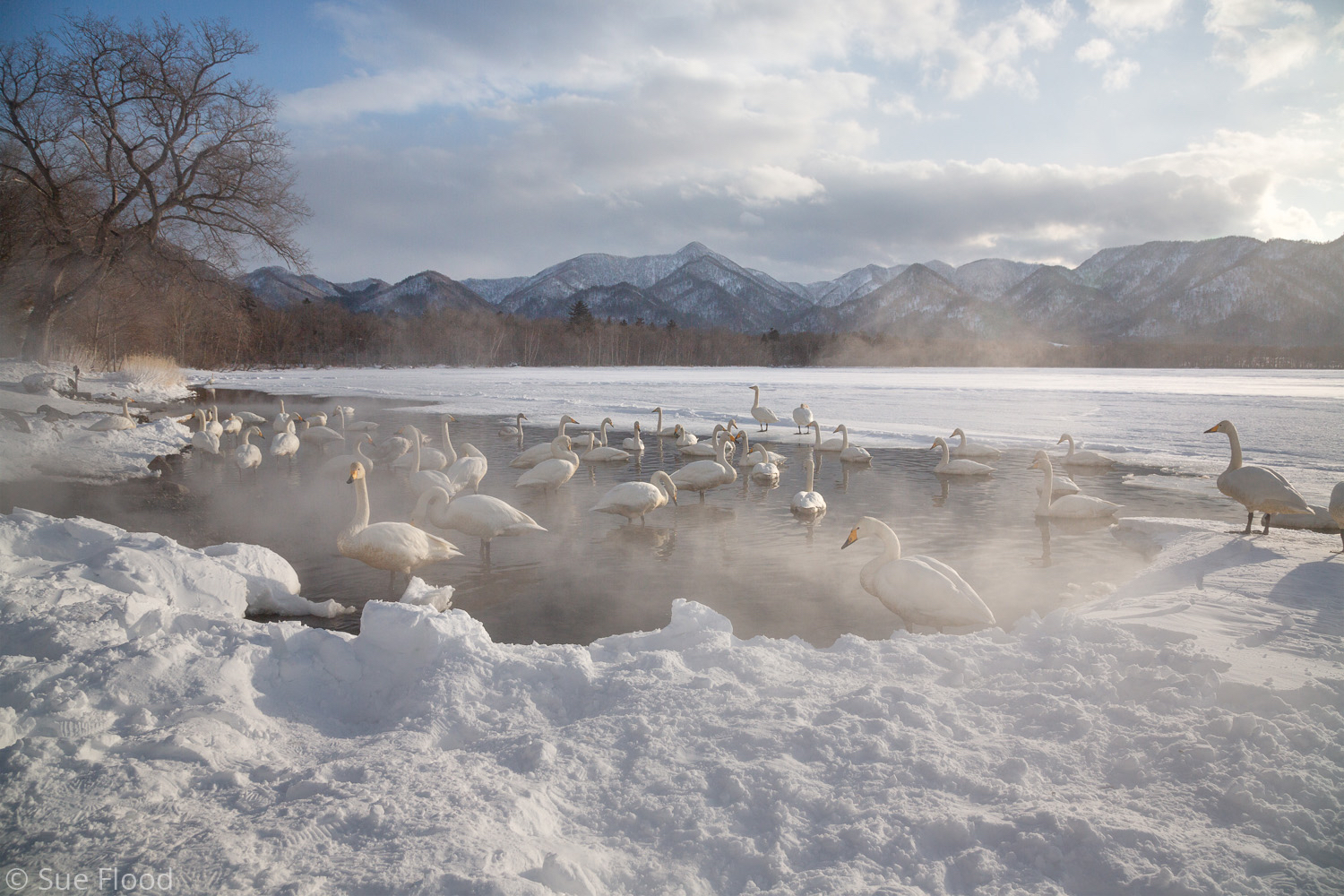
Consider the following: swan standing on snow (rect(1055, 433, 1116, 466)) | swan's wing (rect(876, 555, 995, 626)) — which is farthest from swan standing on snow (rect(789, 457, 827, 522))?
swan standing on snow (rect(1055, 433, 1116, 466))

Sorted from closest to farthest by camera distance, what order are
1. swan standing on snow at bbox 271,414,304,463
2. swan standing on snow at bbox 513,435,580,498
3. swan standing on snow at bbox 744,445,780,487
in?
1. swan standing on snow at bbox 513,435,580,498
2. swan standing on snow at bbox 744,445,780,487
3. swan standing on snow at bbox 271,414,304,463

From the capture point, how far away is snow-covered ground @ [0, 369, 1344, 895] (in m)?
2.48

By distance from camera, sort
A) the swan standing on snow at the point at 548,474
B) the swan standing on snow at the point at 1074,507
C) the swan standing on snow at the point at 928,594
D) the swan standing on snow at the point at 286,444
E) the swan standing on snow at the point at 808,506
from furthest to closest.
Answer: the swan standing on snow at the point at 286,444 < the swan standing on snow at the point at 548,474 < the swan standing on snow at the point at 808,506 < the swan standing on snow at the point at 1074,507 < the swan standing on snow at the point at 928,594

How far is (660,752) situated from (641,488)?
6.46 metres

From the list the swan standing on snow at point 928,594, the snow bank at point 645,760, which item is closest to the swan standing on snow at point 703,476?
the swan standing on snow at point 928,594

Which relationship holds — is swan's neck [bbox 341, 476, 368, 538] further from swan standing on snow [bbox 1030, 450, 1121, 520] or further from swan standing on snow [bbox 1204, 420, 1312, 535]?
swan standing on snow [bbox 1204, 420, 1312, 535]

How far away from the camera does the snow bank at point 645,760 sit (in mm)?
2482

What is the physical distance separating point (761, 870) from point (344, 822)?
1.64 meters

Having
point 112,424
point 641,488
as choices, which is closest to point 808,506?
point 641,488

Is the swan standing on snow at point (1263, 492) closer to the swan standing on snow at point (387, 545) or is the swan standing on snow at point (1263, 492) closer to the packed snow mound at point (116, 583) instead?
the swan standing on snow at point (387, 545)

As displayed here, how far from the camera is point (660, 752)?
3252mm

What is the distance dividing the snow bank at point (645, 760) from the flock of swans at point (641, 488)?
88 cm

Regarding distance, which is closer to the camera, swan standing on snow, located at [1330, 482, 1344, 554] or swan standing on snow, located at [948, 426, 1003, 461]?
swan standing on snow, located at [1330, 482, 1344, 554]

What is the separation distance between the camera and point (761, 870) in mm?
2574
